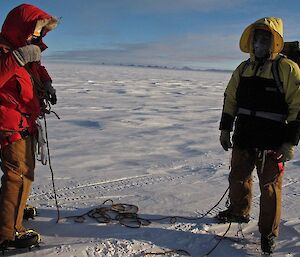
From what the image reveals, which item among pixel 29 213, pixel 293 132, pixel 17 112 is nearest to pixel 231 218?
pixel 293 132

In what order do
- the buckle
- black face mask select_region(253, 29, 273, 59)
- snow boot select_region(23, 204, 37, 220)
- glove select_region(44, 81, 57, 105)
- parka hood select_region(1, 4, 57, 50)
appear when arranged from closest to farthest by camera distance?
parka hood select_region(1, 4, 57, 50) < the buckle < black face mask select_region(253, 29, 273, 59) < glove select_region(44, 81, 57, 105) < snow boot select_region(23, 204, 37, 220)

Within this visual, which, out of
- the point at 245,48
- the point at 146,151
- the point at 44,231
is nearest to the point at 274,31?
the point at 245,48

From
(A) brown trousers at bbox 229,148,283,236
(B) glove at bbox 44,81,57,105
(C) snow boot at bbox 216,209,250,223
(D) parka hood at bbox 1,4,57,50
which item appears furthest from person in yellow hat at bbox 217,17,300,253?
(D) parka hood at bbox 1,4,57,50

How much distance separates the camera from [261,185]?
10.3 feet

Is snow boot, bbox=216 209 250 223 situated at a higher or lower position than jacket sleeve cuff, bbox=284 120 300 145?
lower

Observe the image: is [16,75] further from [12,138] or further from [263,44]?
[263,44]

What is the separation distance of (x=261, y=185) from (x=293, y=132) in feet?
1.68

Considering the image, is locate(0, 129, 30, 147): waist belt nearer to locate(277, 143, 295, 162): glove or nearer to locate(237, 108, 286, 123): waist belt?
locate(237, 108, 286, 123): waist belt

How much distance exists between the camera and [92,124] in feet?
27.5

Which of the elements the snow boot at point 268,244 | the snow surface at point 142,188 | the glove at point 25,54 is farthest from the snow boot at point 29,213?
the snow boot at point 268,244

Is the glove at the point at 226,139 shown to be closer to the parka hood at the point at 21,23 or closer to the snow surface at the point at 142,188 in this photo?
the snow surface at the point at 142,188

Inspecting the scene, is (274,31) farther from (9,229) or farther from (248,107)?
(9,229)

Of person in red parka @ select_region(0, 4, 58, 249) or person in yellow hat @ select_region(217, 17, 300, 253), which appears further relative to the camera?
person in yellow hat @ select_region(217, 17, 300, 253)

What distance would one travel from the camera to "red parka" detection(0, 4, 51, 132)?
8.63 feet
